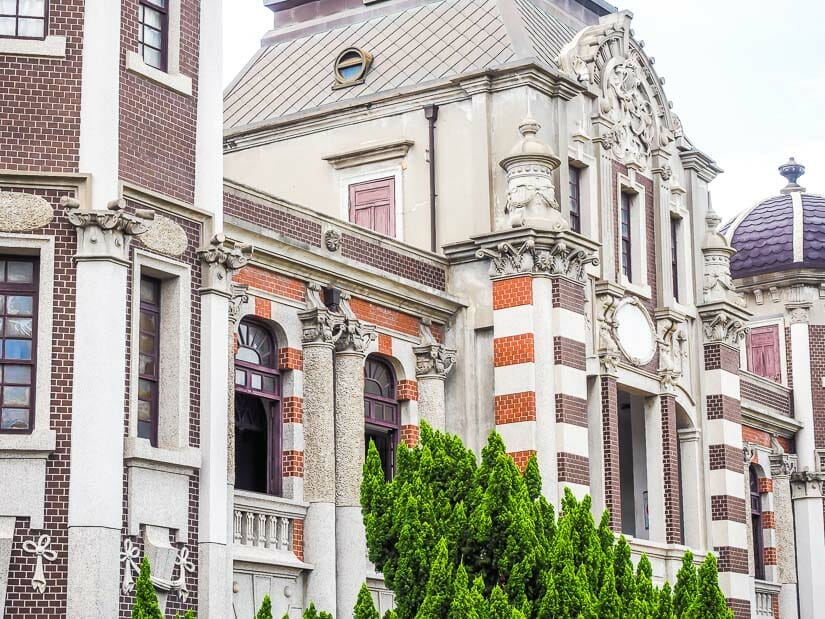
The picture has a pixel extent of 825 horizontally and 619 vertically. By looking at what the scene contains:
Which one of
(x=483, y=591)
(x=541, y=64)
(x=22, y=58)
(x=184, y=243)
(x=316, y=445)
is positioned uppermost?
(x=541, y=64)

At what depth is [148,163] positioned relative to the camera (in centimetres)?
2041

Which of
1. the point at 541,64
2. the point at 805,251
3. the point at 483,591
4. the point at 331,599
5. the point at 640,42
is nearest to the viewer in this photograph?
the point at 483,591

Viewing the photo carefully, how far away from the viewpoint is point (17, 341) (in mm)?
19453

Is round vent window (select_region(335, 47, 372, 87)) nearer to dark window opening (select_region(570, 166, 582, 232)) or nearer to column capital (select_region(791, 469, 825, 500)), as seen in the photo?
dark window opening (select_region(570, 166, 582, 232))

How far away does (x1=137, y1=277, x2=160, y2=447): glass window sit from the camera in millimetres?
20094

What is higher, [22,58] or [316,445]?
[22,58]

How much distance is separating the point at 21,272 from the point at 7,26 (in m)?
2.82

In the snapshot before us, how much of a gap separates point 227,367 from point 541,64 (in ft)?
31.4

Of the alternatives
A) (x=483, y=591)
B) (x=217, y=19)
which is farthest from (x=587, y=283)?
(x=483, y=591)

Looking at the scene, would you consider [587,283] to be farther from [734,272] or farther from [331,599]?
[734,272]

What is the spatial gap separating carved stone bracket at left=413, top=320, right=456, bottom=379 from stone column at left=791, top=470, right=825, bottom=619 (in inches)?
504

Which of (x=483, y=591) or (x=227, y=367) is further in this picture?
(x=227, y=367)

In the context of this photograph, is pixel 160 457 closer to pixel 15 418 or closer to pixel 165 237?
pixel 15 418

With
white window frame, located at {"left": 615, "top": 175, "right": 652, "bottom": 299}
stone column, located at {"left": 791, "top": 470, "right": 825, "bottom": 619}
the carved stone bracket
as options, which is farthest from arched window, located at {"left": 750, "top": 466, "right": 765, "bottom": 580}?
the carved stone bracket
